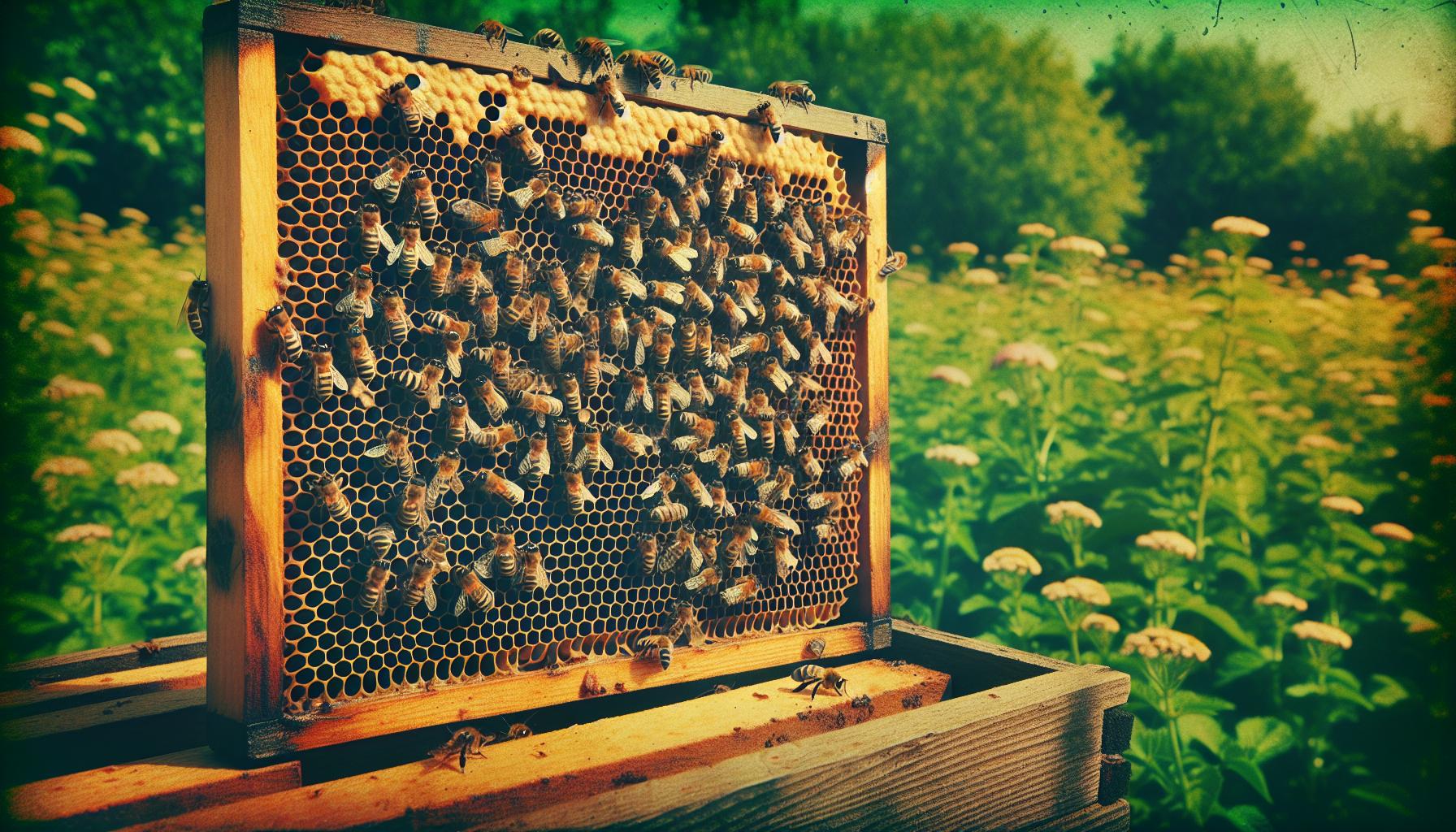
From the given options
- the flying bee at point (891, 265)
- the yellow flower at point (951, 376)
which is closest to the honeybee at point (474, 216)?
the flying bee at point (891, 265)

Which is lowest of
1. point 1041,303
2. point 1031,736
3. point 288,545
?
point 1031,736

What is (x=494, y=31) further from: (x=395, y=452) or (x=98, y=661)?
(x=98, y=661)

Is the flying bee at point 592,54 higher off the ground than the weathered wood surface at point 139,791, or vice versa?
the flying bee at point 592,54

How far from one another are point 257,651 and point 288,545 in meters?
0.28

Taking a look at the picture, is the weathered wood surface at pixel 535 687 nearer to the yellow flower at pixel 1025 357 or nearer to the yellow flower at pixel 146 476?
the yellow flower at pixel 1025 357

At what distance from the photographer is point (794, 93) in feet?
11.0

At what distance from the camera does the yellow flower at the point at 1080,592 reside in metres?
4.87

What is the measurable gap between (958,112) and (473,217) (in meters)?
24.9

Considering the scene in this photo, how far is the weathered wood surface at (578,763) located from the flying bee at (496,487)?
2.30 feet

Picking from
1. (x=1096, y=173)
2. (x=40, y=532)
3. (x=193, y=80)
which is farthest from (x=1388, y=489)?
(x=1096, y=173)

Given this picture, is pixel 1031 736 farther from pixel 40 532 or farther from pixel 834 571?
pixel 40 532

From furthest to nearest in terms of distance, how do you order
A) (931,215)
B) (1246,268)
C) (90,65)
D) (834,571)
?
(931,215) → (90,65) → (1246,268) → (834,571)

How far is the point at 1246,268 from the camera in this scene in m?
6.69

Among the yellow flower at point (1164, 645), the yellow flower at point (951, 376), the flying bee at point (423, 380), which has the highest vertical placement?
the yellow flower at point (951, 376)
